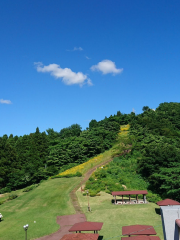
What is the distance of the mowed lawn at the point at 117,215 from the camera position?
17688 millimetres

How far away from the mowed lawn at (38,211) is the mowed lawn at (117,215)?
3274 mm

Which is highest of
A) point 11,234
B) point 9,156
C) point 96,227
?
point 9,156

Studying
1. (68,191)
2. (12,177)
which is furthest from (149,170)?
(12,177)

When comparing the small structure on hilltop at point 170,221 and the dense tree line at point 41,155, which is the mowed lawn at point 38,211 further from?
the small structure on hilltop at point 170,221

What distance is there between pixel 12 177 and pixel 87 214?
28492 mm

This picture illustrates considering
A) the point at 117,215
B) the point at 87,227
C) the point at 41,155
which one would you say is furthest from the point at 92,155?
the point at 87,227

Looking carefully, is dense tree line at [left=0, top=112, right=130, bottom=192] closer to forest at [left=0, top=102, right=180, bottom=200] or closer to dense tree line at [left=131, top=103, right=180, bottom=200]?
forest at [left=0, top=102, right=180, bottom=200]

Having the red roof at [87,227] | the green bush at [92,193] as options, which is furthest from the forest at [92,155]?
the red roof at [87,227]

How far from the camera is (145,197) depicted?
2570 cm

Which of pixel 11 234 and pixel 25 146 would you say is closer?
pixel 11 234

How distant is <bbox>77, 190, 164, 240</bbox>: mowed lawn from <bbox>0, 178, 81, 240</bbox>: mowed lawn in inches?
129

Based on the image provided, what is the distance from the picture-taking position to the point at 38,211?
25.8m

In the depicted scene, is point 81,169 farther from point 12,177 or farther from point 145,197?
point 145,197

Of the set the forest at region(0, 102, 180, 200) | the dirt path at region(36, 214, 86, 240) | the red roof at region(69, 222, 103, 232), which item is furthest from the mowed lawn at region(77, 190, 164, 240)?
the forest at region(0, 102, 180, 200)
